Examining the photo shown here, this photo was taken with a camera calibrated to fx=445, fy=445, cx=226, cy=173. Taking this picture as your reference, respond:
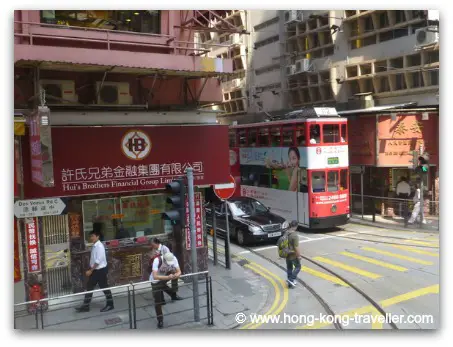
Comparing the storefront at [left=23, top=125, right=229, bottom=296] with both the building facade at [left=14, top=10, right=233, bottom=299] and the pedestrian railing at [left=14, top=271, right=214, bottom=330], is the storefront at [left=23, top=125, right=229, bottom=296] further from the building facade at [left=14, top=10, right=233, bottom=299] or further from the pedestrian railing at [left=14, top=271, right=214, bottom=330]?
the pedestrian railing at [left=14, top=271, right=214, bottom=330]

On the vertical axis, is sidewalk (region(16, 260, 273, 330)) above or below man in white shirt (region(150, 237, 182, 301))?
below

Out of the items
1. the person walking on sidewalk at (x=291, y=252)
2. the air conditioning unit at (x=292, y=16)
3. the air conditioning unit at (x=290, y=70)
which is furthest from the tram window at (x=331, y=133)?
the air conditioning unit at (x=292, y=16)

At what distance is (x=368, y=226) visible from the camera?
12.6m

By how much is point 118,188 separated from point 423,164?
783cm

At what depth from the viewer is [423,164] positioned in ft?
37.3

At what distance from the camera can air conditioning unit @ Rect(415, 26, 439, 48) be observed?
7475mm

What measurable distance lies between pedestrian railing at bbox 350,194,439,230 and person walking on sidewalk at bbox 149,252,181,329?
659cm

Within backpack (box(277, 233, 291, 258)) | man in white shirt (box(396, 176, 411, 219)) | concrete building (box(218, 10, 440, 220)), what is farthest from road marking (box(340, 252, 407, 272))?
man in white shirt (box(396, 176, 411, 219))

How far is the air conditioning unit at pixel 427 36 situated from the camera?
7.47 metres

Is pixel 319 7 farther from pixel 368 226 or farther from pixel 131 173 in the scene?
pixel 368 226

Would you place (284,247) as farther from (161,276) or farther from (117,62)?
(117,62)

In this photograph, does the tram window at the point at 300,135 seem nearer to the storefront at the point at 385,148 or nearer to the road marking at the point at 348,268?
the storefront at the point at 385,148

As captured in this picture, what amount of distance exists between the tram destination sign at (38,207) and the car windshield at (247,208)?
5.98 m

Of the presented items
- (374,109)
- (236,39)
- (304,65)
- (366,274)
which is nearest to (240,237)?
(366,274)
